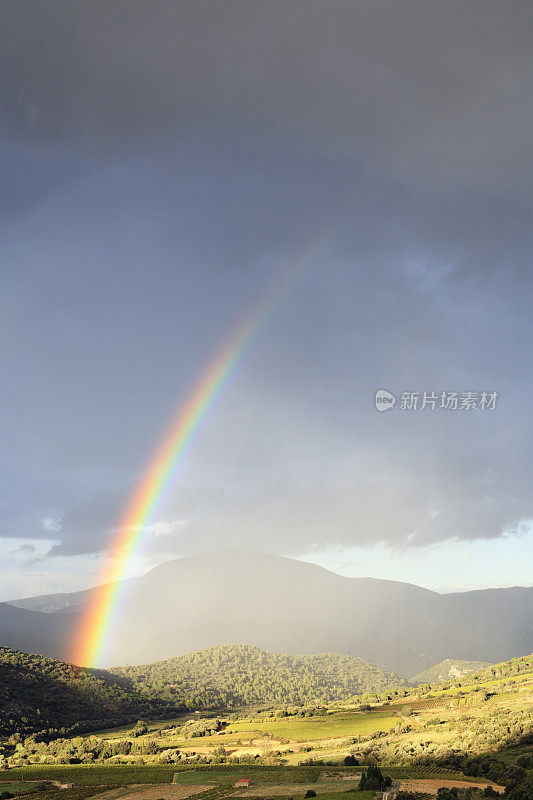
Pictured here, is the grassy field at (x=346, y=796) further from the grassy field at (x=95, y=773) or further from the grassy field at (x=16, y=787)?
the grassy field at (x=16, y=787)

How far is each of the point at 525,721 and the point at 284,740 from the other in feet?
184

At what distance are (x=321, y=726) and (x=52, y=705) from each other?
88.2 meters

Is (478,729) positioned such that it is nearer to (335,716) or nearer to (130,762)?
(130,762)

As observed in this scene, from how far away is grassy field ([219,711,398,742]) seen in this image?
11538 cm

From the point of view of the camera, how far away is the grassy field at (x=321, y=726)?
11538cm

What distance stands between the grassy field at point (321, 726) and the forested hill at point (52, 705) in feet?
160

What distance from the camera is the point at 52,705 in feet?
538

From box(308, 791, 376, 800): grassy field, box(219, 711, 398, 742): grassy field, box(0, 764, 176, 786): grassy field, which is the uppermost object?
box(308, 791, 376, 800): grassy field

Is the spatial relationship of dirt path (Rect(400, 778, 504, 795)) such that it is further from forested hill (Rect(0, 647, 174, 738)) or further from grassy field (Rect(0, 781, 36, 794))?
forested hill (Rect(0, 647, 174, 738))

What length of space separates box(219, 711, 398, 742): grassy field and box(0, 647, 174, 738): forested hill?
4886 cm

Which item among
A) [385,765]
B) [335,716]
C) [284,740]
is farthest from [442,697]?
[385,765]

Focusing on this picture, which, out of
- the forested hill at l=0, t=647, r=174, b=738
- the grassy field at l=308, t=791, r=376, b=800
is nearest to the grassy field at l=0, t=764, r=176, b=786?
the grassy field at l=308, t=791, r=376, b=800

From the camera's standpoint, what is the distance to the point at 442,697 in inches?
5645

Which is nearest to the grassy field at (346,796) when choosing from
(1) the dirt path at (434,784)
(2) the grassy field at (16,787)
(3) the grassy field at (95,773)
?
(1) the dirt path at (434,784)
